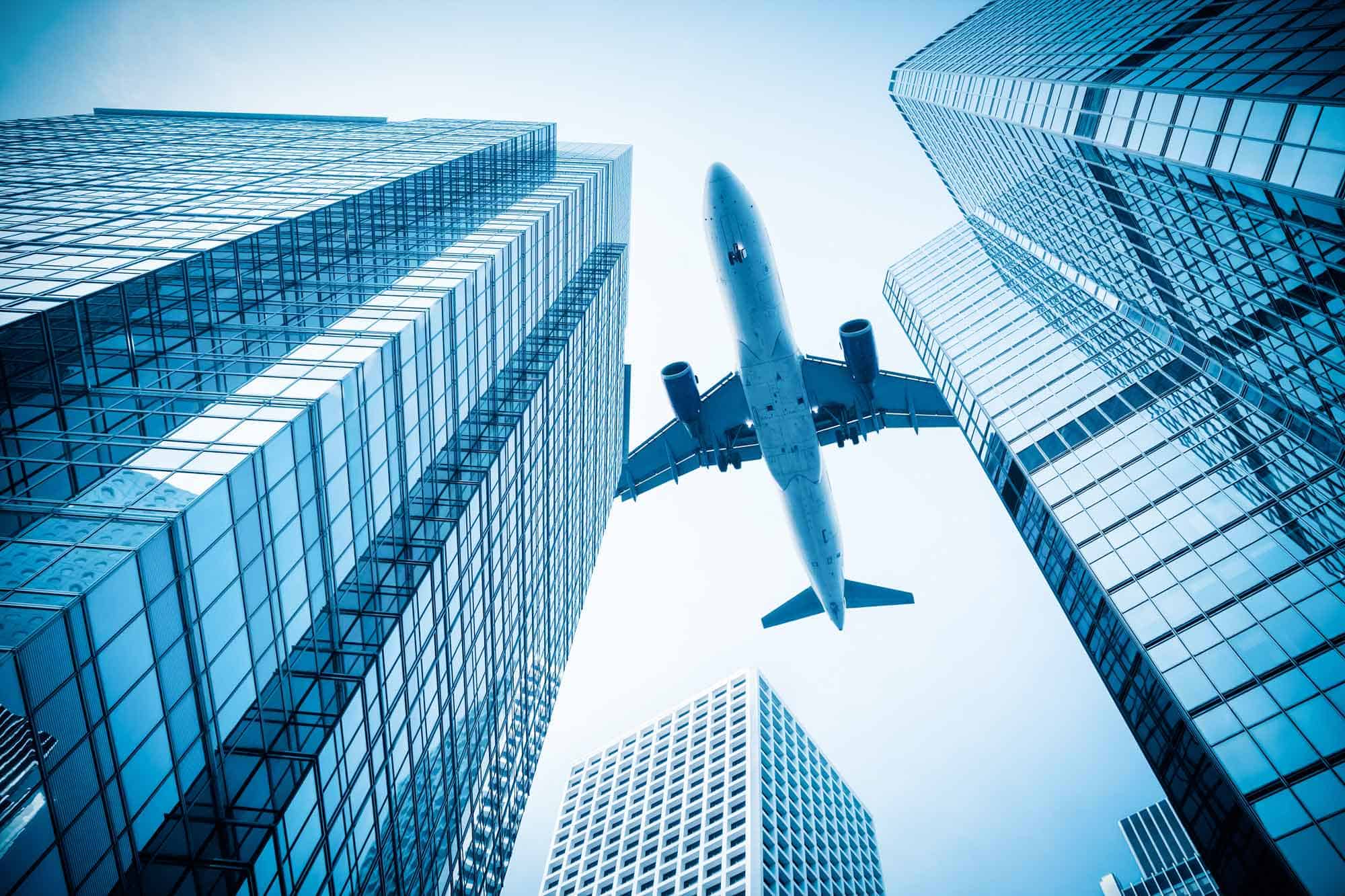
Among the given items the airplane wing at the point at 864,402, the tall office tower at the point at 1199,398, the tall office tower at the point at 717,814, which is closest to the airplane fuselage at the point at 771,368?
the airplane wing at the point at 864,402

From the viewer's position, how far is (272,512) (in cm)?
1471

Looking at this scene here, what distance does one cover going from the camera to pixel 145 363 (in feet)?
64.0

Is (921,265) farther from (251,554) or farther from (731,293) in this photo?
(251,554)

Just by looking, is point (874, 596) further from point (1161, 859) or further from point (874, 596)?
point (1161, 859)

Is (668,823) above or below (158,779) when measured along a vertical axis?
below

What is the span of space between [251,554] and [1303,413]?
29.5m

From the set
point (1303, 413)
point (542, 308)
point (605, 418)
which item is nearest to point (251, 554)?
point (542, 308)

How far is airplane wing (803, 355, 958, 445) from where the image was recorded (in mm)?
32219

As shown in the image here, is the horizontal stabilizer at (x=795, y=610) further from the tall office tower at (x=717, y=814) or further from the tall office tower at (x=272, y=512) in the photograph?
the tall office tower at (x=717, y=814)

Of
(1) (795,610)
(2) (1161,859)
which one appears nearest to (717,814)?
(1) (795,610)

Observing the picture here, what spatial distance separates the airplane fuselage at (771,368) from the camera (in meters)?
24.0

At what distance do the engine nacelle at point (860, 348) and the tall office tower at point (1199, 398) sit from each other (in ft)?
26.6

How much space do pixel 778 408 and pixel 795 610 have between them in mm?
16361

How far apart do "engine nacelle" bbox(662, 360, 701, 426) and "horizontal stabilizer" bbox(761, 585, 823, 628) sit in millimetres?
15562
